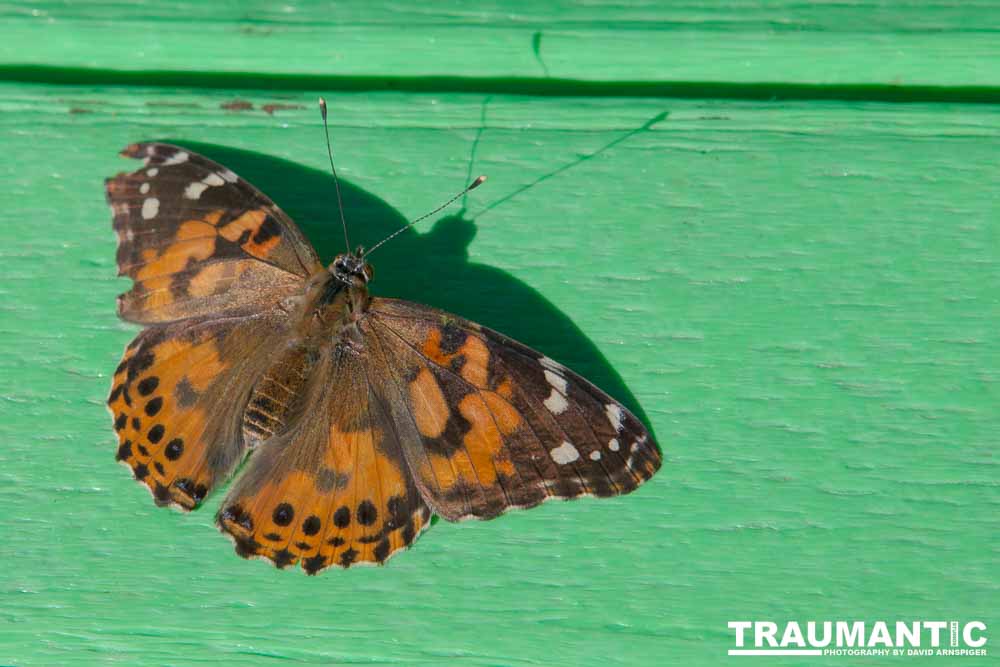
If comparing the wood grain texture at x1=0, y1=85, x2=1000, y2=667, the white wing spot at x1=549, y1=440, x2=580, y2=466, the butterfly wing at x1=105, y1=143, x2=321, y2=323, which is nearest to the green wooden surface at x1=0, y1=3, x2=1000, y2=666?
the wood grain texture at x1=0, y1=85, x2=1000, y2=667

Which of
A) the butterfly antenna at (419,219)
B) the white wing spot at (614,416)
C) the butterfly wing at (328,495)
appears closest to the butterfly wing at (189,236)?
the butterfly antenna at (419,219)

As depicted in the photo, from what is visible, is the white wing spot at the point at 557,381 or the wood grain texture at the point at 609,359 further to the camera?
the wood grain texture at the point at 609,359

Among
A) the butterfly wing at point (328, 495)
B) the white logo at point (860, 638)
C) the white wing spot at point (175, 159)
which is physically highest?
the white wing spot at point (175, 159)

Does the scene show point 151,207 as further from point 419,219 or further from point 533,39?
point 533,39

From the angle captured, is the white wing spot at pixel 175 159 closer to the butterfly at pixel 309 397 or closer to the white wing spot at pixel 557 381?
the butterfly at pixel 309 397

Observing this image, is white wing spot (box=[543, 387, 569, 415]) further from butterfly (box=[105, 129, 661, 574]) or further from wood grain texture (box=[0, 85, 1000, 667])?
wood grain texture (box=[0, 85, 1000, 667])

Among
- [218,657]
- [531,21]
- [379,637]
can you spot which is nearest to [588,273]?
[531,21]

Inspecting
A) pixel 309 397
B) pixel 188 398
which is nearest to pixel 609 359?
pixel 309 397
